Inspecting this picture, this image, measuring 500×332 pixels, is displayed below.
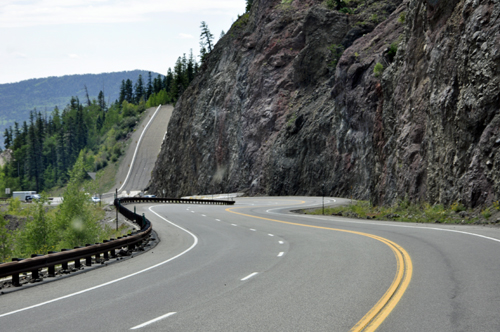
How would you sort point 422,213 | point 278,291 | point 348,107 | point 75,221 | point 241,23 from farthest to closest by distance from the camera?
point 241,23 < point 348,107 < point 75,221 < point 422,213 < point 278,291

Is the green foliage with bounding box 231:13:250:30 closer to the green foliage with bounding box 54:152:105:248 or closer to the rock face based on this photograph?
the rock face

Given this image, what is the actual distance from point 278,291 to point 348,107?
46.2 m

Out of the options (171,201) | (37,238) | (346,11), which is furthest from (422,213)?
(346,11)

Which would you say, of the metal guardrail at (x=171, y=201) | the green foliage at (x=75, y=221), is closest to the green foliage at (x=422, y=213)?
the green foliage at (x=75, y=221)

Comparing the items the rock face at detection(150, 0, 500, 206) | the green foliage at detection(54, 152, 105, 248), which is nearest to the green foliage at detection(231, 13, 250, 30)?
the rock face at detection(150, 0, 500, 206)

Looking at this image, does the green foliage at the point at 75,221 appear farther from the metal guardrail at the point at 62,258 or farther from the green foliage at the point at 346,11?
the green foliage at the point at 346,11

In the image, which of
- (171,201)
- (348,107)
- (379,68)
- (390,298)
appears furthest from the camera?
(171,201)

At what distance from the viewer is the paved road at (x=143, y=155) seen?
393 ft

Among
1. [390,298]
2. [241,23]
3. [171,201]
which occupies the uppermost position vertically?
[241,23]

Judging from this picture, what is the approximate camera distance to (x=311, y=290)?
8703mm

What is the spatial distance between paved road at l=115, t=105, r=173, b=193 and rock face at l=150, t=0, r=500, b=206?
21663 millimetres

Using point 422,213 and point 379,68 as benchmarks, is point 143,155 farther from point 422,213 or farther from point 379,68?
point 422,213

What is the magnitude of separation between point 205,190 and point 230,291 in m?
68.5

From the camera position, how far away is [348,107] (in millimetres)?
53000
